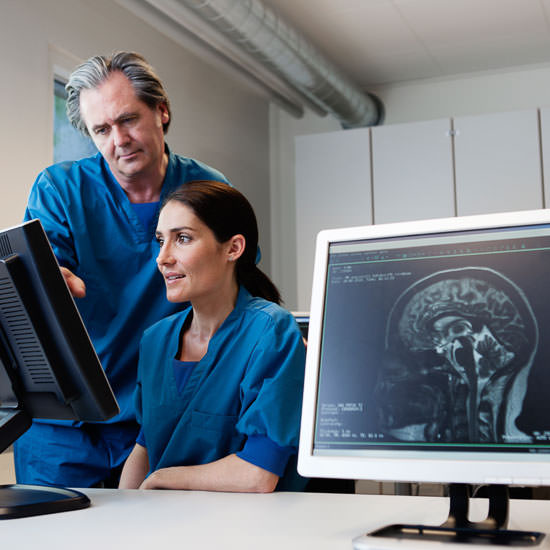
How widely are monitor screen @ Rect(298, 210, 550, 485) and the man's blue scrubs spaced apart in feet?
2.92

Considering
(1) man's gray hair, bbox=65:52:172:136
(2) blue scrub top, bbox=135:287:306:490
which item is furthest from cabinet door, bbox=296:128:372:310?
(2) blue scrub top, bbox=135:287:306:490

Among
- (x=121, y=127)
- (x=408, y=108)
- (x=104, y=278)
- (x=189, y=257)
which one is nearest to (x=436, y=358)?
(x=189, y=257)

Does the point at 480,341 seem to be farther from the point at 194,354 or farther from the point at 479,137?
the point at 479,137

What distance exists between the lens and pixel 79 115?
1.87 metres

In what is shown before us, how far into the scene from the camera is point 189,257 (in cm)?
154

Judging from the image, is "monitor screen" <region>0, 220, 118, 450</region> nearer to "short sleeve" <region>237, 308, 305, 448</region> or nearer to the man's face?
"short sleeve" <region>237, 308, 305, 448</region>

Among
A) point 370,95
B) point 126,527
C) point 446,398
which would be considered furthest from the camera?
point 370,95

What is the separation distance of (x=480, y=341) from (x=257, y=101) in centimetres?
441

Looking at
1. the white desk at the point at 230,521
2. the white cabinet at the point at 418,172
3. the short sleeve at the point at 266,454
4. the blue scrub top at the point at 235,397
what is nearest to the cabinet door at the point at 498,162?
the white cabinet at the point at 418,172

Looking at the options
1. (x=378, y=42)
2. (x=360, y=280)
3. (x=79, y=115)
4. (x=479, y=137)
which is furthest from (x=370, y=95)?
(x=360, y=280)

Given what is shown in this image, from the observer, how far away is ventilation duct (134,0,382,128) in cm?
325

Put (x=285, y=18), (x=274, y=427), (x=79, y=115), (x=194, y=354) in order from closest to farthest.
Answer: (x=274, y=427)
(x=194, y=354)
(x=79, y=115)
(x=285, y=18)

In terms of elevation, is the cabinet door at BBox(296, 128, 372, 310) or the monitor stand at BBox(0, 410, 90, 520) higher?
the cabinet door at BBox(296, 128, 372, 310)

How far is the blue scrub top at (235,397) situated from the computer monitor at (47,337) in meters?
0.28
